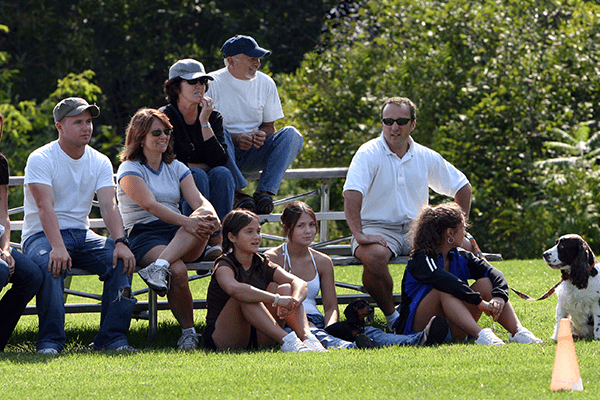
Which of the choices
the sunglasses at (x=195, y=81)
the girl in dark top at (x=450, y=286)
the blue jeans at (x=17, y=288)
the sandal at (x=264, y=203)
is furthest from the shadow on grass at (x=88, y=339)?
the sunglasses at (x=195, y=81)

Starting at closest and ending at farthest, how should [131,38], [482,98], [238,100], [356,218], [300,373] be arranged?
[300,373]
[356,218]
[238,100]
[482,98]
[131,38]

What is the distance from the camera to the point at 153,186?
6141 millimetres

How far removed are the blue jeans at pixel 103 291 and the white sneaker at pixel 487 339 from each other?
91.8 inches

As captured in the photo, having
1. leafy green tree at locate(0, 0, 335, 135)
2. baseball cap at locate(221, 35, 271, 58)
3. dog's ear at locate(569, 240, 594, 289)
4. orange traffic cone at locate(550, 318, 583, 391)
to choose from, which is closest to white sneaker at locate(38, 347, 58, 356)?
baseball cap at locate(221, 35, 271, 58)

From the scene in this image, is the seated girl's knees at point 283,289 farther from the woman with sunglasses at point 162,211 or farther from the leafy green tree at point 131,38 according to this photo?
the leafy green tree at point 131,38

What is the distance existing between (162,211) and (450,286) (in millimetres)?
2061

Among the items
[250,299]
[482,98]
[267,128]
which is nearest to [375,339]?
[250,299]

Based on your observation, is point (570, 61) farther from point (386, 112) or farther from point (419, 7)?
point (386, 112)

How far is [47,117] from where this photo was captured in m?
15.9

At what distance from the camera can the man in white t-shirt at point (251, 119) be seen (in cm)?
709

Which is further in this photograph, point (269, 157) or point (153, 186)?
point (269, 157)

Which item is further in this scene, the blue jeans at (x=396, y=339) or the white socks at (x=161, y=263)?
the white socks at (x=161, y=263)

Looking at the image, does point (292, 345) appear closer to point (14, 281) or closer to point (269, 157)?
point (14, 281)

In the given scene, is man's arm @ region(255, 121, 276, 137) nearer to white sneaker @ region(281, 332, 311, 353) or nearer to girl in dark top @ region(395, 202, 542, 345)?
girl in dark top @ region(395, 202, 542, 345)
